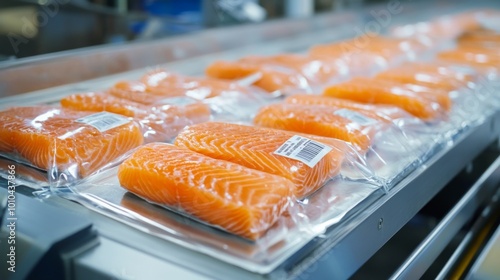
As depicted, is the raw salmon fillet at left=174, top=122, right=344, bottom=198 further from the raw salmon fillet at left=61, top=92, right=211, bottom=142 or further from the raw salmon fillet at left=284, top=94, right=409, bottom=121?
the raw salmon fillet at left=284, top=94, right=409, bottom=121

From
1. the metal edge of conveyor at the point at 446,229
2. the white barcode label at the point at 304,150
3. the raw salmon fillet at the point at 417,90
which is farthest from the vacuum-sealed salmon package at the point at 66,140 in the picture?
the raw salmon fillet at the point at 417,90

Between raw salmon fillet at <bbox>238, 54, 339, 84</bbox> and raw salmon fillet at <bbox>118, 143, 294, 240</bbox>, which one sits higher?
raw salmon fillet at <bbox>238, 54, 339, 84</bbox>

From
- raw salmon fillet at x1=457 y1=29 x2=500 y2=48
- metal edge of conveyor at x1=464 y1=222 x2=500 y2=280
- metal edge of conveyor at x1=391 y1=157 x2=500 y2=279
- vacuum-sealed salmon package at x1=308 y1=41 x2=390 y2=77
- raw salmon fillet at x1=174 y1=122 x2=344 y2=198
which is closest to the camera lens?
raw salmon fillet at x1=174 y1=122 x2=344 y2=198

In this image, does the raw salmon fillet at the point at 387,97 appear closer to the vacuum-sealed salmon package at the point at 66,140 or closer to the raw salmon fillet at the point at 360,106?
the raw salmon fillet at the point at 360,106

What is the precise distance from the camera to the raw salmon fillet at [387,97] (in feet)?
5.44

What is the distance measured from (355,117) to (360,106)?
0.16 metres

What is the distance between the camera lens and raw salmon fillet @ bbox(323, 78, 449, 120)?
1.66 m

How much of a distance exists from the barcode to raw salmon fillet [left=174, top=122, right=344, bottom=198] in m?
0.02

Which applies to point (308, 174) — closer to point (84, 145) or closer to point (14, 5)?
point (84, 145)

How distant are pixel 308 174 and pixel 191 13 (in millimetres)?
3518

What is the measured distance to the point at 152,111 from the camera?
146 centimetres

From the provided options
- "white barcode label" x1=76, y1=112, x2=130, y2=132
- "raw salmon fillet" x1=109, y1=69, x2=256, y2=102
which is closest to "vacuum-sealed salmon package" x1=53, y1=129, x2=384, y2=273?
"white barcode label" x1=76, y1=112, x2=130, y2=132

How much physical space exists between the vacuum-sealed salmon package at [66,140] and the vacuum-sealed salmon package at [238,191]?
4 centimetres

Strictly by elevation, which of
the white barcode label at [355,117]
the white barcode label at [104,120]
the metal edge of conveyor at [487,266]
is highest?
the white barcode label at [355,117]
